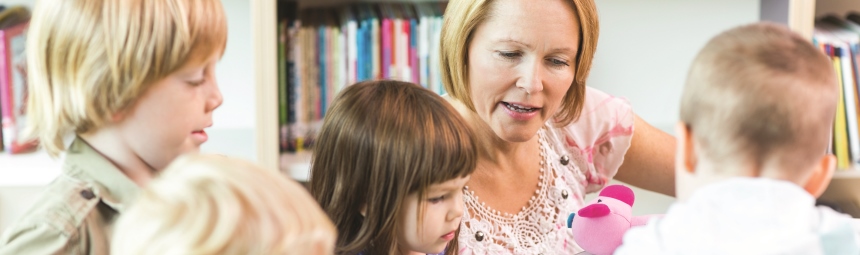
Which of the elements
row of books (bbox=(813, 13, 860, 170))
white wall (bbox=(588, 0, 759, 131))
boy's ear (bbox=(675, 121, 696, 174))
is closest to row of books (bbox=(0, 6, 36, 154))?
white wall (bbox=(588, 0, 759, 131))

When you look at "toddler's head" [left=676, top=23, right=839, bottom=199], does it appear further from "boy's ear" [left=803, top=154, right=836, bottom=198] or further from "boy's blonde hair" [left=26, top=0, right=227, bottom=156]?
"boy's blonde hair" [left=26, top=0, right=227, bottom=156]

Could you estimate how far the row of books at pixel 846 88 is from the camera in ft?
6.05

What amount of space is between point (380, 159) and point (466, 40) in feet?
1.15

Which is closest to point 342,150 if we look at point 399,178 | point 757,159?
point 399,178

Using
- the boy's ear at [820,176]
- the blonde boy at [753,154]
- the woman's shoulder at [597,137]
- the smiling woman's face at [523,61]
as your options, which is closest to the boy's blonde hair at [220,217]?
the blonde boy at [753,154]

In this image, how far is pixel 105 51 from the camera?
2.67 ft

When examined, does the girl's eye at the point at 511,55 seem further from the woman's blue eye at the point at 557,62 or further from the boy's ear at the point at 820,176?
the boy's ear at the point at 820,176

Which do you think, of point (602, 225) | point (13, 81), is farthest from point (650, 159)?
point (13, 81)

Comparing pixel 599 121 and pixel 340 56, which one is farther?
pixel 340 56

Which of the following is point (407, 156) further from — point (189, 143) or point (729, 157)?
point (729, 157)

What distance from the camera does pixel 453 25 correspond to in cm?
127

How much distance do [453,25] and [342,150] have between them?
350 millimetres

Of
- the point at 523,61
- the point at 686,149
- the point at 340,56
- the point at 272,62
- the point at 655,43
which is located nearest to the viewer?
the point at 686,149

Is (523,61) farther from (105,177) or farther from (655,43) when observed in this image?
(655,43)
